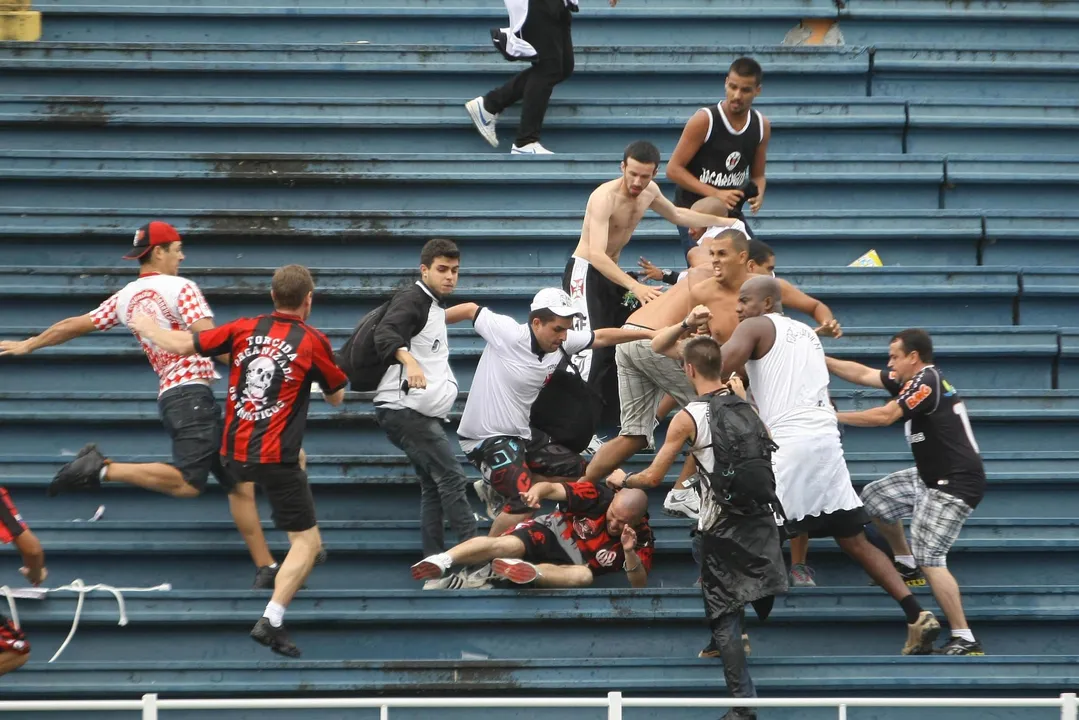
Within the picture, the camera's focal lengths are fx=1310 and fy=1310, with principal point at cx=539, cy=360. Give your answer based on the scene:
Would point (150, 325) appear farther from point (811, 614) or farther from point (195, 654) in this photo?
point (811, 614)

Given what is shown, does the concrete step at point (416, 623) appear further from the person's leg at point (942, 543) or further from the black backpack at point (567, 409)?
the black backpack at point (567, 409)

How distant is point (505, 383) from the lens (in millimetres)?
6797

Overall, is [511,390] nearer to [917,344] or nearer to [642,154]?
[642,154]

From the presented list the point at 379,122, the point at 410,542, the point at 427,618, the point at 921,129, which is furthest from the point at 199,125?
the point at 921,129

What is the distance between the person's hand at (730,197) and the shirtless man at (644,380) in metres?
0.94

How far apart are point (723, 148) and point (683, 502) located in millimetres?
2403

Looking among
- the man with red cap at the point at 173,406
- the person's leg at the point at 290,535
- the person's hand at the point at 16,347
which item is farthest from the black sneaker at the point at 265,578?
the person's hand at the point at 16,347

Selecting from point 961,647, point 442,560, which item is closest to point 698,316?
point 442,560

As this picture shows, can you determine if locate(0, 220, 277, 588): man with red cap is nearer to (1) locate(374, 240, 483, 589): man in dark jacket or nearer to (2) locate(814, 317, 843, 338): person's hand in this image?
(1) locate(374, 240, 483, 589): man in dark jacket

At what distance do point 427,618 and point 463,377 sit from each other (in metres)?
1.90

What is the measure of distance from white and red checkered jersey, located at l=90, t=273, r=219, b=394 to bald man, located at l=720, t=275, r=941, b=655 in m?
2.73

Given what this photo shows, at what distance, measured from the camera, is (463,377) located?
26.2 ft

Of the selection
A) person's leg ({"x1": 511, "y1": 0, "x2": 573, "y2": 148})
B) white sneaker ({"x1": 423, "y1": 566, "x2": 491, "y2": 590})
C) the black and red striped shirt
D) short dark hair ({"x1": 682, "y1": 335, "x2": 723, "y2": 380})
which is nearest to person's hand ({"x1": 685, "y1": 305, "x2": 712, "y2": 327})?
short dark hair ({"x1": 682, "y1": 335, "x2": 723, "y2": 380})

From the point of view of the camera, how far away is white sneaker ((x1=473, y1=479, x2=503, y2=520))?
704cm
